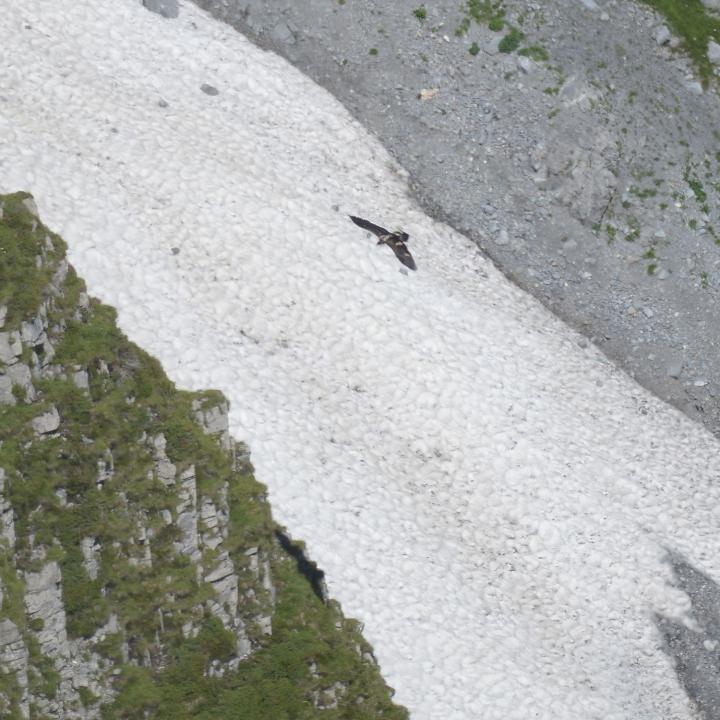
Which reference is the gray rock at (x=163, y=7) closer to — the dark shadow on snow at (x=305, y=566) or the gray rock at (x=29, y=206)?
the gray rock at (x=29, y=206)

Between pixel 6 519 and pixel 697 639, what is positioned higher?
pixel 697 639

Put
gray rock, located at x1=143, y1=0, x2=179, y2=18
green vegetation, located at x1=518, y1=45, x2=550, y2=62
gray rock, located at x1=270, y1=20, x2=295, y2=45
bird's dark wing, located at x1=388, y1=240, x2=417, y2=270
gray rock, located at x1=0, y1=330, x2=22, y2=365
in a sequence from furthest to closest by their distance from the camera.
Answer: green vegetation, located at x1=518, y1=45, x2=550, y2=62 < gray rock, located at x1=270, y1=20, x2=295, y2=45 < gray rock, located at x1=143, y1=0, x2=179, y2=18 < bird's dark wing, located at x1=388, y1=240, x2=417, y2=270 < gray rock, located at x1=0, y1=330, x2=22, y2=365

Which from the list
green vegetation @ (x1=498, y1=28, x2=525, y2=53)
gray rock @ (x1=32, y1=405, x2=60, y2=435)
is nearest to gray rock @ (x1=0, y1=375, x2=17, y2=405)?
gray rock @ (x1=32, y1=405, x2=60, y2=435)

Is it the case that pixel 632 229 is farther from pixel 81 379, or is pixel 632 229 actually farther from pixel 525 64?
pixel 81 379

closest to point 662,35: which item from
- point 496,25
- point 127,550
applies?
point 496,25

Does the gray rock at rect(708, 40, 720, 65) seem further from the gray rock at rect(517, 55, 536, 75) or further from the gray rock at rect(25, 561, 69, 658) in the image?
the gray rock at rect(25, 561, 69, 658)

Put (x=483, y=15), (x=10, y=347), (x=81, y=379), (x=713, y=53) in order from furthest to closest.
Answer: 1. (x=713, y=53)
2. (x=483, y=15)
3. (x=81, y=379)
4. (x=10, y=347)

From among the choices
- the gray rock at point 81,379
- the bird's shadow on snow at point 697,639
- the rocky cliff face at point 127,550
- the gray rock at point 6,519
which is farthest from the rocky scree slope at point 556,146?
the gray rock at point 6,519
